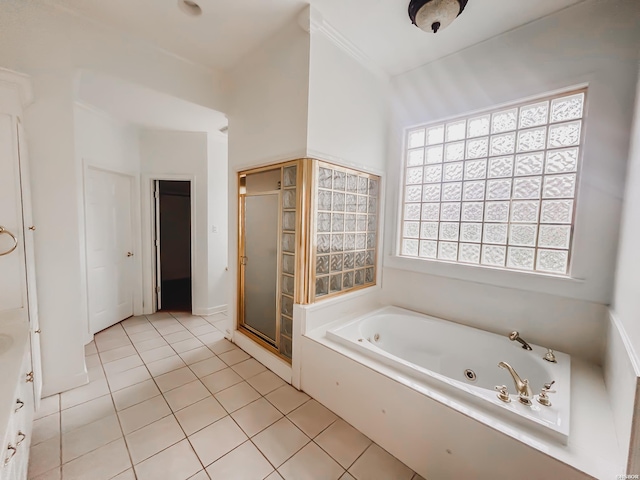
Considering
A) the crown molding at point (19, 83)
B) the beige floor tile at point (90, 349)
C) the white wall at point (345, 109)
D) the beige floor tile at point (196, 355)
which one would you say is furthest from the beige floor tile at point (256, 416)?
the crown molding at point (19, 83)

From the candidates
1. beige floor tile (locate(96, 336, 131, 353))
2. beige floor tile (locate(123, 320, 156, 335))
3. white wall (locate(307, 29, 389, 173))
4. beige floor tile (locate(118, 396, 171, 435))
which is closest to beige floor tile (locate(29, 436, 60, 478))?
beige floor tile (locate(118, 396, 171, 435))

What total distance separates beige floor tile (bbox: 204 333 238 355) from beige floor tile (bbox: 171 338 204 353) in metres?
0.06

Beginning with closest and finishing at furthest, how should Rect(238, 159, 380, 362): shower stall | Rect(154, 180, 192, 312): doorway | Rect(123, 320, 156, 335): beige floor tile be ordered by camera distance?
Rect(238, 159, 380, 362): shower stall
Rect(123, 320, 156, 335): beige floor tile
Rect(154, 180, 192, 312): doorway

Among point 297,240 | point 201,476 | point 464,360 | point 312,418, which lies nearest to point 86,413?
point 201,476

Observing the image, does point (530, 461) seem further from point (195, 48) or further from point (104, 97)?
point (104, 97)

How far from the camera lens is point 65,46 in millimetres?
1773

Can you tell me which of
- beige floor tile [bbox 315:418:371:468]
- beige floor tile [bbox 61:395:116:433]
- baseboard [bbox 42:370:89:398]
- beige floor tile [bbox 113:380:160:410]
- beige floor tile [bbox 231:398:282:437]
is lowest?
beige floor tile [bbox 315:418:371:468]

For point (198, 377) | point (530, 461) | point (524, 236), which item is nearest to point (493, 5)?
point (524, 236)

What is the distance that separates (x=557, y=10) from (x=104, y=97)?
3.78m

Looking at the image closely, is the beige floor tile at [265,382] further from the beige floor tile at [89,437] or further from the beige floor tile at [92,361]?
the beige floor tile at [92,361]

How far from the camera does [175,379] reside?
210 centimetres

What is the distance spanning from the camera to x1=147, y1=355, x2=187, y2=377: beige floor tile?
219 centimetres

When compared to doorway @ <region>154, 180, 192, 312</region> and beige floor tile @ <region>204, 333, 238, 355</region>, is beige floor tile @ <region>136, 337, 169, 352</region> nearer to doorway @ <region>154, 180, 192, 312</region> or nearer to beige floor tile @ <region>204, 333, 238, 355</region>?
beige floor tile @ <region>204, 333, 238, 355</region>

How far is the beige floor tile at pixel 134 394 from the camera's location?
5.97 ft
